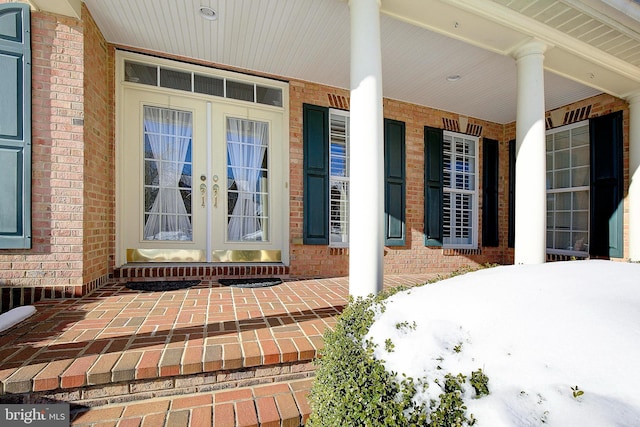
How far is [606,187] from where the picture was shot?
459 cm

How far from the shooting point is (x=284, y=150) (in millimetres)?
4430

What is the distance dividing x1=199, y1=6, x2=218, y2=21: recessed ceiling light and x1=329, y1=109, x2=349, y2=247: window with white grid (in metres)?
2.23

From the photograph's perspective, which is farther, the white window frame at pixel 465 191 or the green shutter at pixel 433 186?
the white window frame at pixel 465 191

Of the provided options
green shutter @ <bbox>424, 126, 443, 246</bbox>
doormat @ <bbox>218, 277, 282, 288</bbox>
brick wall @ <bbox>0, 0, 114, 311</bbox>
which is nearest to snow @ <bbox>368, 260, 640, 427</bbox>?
doormat @ <bbox>218, 277, 282, 288</bbox>

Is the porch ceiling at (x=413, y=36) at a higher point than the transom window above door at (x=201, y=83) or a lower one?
higher

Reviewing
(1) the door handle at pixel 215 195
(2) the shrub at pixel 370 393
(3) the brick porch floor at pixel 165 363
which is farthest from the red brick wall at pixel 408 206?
(2) the shrub at pixel 370 393

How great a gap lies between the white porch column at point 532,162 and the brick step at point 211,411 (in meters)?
2.94

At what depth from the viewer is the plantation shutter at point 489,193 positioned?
5.83 m

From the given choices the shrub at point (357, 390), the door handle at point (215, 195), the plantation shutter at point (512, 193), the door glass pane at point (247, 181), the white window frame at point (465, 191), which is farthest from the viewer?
the plantation shutter at point (512, 193)

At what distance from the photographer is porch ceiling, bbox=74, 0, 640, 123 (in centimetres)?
281

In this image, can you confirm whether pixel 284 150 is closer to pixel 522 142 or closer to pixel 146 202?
pixel 146 202

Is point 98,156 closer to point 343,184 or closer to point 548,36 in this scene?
point 343,184

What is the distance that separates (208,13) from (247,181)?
6.87 ft

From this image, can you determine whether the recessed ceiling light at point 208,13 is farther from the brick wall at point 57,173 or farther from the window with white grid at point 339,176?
the window with white grid at point 339,176
